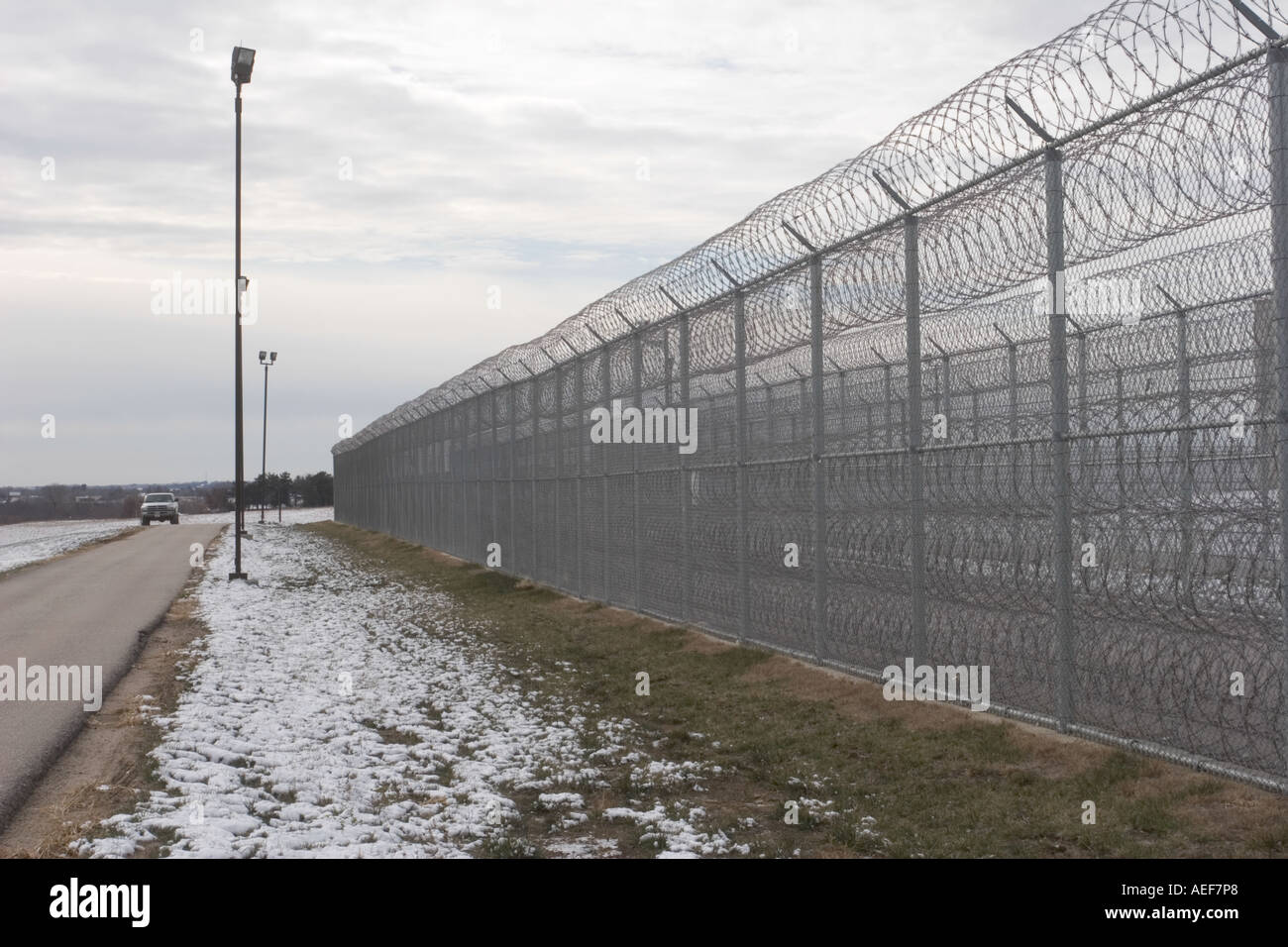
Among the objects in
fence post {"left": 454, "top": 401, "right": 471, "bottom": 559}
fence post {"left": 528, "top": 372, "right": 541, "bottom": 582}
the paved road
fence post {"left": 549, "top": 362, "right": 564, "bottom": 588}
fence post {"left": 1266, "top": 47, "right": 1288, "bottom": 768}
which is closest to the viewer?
fence post {"left": 1266, "top": 47, "right": 1288, "bottom": 768}

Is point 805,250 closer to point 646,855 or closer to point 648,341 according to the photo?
point 648,341

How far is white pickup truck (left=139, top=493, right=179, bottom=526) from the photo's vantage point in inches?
2180

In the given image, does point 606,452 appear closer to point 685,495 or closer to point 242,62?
point 685,495

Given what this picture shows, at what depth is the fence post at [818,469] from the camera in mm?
8812

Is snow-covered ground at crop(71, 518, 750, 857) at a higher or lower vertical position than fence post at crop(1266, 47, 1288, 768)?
lower

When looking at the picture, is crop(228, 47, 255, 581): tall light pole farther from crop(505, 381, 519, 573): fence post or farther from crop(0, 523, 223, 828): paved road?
crop(505, 381, 519, 573): fence post

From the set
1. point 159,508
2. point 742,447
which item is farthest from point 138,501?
point 742,447

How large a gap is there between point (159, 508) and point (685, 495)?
49.4 m

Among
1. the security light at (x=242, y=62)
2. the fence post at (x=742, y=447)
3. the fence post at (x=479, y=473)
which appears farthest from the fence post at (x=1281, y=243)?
the security light at (x=242, y=62)

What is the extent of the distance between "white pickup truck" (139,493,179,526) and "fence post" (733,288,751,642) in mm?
49383

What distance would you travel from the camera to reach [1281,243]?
190 inches

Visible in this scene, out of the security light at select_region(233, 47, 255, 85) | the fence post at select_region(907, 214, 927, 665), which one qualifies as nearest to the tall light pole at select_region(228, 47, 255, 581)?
the security light at select_region(233, 47, 255, 85)

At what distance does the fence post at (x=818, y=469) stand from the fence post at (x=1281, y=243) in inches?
160

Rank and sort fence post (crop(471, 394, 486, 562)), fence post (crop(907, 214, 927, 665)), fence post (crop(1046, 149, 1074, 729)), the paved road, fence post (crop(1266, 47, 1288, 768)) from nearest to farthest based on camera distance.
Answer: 1. fence post (crop(1266, 47, 1288, 768))
2. fence post (crop(1046, 149, 1074, 729))
3. the paved road
4. fence post (crop(907, 214, 927, 665))
5. fence post (crop(471, 394, 486, 562))
